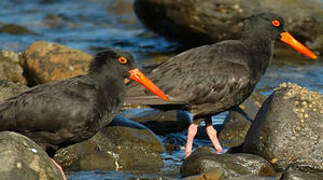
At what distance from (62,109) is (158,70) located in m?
1.85

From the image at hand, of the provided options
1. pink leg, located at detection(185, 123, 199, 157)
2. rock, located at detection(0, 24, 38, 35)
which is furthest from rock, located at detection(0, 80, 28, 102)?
rock, located at detection(0, 24, 38, 35)

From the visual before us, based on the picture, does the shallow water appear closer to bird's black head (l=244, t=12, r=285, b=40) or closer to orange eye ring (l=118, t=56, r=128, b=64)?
orange eye ring (l=118, t=56, r=128, b=64)

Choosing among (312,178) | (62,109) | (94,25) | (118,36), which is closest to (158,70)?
(62,109)

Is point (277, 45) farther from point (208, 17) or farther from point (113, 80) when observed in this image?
point (113, 80)

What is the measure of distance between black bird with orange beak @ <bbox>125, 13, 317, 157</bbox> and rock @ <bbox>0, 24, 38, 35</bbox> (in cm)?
766

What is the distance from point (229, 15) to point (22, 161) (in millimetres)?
6976

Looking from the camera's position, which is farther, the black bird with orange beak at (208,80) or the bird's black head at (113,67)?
the black bird with orange beak at (208,80)

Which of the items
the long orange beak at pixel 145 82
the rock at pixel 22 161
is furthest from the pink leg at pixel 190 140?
the rock at pixel 22 161

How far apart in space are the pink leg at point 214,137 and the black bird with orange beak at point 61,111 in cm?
161

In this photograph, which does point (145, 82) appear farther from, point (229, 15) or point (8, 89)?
point (229, 15)

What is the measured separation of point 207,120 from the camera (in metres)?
7.32

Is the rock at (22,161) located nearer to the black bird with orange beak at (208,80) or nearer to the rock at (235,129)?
the black bird with orange beak at (208,80)

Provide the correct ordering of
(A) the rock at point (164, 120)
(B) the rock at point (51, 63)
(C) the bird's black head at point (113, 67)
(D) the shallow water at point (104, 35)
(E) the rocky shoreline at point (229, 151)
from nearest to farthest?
1. (E) the rocky shoreline at point (229, 151)
2. (C) the bird's black head at point (113, 67)
3. (A) the rock at point (164, 120)
4. (B) the rock at point (51, 63)
5. (D) the shallow water at point (104, 35)

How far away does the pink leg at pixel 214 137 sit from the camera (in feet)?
23.1
